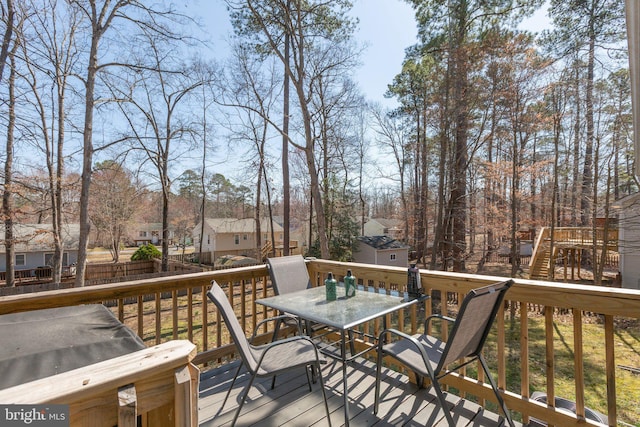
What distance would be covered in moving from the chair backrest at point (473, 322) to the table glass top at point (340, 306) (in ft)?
1.75

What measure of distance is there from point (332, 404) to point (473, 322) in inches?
48.7

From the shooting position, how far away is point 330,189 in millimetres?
14922

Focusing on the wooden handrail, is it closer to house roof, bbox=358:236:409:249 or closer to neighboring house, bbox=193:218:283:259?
house roof, bbox=358:236:409:249

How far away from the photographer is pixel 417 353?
2.20 m

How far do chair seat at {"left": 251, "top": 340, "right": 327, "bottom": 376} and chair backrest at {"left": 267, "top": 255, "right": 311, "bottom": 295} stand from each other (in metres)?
0.76

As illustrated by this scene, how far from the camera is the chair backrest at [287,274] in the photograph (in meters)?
3.14

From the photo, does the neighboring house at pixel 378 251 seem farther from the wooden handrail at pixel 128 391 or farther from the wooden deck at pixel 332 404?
the wooden handrail at pixel 128 391

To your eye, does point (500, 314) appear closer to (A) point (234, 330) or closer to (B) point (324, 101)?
(A) point (234, 330)

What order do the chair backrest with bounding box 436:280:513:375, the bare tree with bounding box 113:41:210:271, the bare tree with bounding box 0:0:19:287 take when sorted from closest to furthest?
the chair backrest with bounding box 436:280:513:375
the bare tree with bounding box 0:0:19:287
the bare tree with bounding box 113:41:210:271

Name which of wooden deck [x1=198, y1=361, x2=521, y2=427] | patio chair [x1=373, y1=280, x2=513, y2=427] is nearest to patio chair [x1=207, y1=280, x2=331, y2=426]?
wooden deck [x1=198, y1=361, x2=521, y2=427]

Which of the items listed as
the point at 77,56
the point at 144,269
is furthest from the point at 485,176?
the point at 144,269

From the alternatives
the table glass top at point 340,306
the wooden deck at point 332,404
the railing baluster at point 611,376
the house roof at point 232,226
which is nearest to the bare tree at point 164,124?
the house roof at point 232,226

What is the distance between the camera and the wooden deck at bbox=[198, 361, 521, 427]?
213 centimetres

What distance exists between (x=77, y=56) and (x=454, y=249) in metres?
13.7
